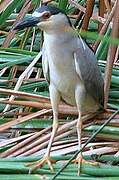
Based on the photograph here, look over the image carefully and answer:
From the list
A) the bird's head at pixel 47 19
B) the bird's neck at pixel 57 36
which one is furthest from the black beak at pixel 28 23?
the bird's neck at pixel 57 36

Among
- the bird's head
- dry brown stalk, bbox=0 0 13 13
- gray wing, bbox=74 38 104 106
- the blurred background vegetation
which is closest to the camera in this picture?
the blurred background vegetation

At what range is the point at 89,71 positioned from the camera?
7.10 ft

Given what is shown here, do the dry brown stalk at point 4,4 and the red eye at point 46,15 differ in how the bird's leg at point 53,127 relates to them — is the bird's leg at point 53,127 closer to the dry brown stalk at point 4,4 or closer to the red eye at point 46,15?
the red eye at point 46,15

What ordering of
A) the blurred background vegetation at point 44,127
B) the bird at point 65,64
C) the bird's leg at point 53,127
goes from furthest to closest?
the bird at point 65,64 → the bird's leg at point 53,127 → the blurred background vegetation at point 44,127

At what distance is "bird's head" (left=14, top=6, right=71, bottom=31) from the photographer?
188 cm

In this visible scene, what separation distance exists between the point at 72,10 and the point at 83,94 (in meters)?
1.19

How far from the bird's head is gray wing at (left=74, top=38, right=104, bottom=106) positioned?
0.49ft

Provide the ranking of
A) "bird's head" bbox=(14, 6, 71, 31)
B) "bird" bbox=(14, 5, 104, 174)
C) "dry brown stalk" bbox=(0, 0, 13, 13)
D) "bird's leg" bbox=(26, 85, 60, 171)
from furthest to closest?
"dry brown stalk" bbox=(0, 0, 13, 13) < "bird" bbox=(14, 5, 104, 174) < "bird's head" bbox=(14, 6, 71, 31) < "bird's leg" bbox=(26, 85, 60, 171)

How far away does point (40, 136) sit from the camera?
6.69ft

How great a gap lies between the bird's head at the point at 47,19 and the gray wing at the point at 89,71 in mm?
151

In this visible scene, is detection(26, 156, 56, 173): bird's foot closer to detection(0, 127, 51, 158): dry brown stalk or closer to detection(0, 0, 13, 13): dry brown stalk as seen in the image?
detection(0, 127, 51, 158): dry brown stalk

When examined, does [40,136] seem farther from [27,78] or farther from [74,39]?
[27,78]

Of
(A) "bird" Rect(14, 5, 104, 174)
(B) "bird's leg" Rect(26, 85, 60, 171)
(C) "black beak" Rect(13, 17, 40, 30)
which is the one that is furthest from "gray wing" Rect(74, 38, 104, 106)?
(C) "black beak" Rect(13, 17, 40, 30)

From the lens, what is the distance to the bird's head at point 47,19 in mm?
1884
